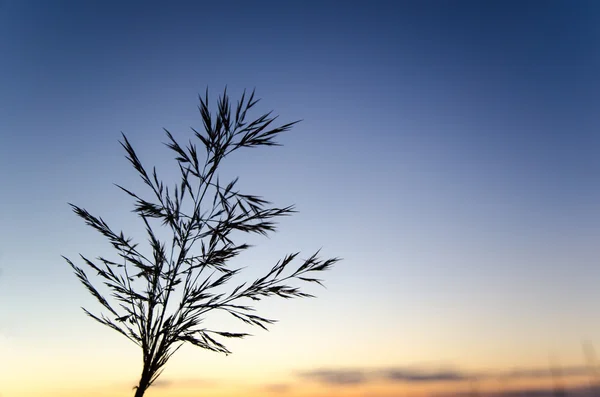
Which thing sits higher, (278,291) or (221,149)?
(221,149)

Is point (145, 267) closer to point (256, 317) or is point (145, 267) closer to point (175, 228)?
point (175, 228)

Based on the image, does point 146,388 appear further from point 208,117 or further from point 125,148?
point 208,117

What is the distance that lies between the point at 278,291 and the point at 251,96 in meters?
2.56

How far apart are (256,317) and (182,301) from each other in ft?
2.95

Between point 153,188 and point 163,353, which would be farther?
point 153,188

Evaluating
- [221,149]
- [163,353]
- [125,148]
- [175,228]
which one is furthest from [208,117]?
[163,353]

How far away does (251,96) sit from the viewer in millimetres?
5609

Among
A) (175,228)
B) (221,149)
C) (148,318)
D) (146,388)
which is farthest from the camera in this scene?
(221,149)

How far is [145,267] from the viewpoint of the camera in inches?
193

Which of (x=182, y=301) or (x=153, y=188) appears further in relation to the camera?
(x=153, y=188)

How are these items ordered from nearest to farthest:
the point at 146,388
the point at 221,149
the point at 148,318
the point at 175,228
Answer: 1. the point at 146,388
2. the point at 148,318
3. the point at 175,228
4. the point at 221,149

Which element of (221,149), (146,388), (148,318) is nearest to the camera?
(146,388)

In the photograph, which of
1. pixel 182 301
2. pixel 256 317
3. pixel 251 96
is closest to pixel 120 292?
pixel 182 301

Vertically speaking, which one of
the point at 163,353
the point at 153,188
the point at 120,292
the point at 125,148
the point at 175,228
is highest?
the point at 125,148
